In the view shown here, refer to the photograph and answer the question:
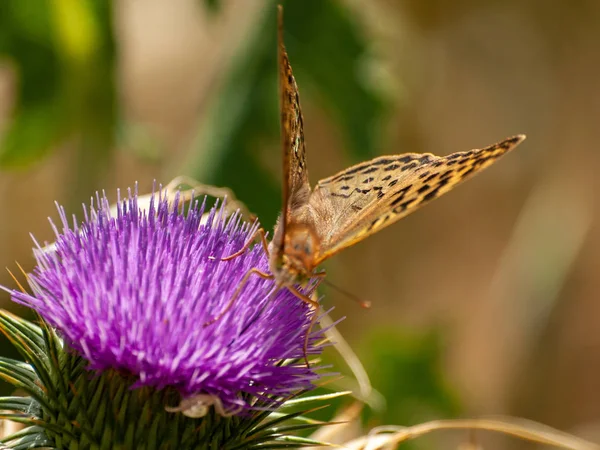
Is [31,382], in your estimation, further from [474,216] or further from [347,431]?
[474,216]

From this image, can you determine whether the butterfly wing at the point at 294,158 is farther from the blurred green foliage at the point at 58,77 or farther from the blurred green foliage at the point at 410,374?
the blurred green foliage at the point at 410,374

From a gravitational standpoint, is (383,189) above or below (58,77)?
below

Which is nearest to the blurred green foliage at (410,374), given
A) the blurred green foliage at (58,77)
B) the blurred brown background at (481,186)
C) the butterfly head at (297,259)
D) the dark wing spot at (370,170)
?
the blurred brown background at (481,186)

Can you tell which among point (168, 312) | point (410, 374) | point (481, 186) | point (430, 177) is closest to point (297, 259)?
point (168, 312)

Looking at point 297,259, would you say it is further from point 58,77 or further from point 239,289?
point 58,77

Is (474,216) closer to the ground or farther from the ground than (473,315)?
farther from the ground

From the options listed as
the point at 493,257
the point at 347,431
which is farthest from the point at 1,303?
the point at 493,257

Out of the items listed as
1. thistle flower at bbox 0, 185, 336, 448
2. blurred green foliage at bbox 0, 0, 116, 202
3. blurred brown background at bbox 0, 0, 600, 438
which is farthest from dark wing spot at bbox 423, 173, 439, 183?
blurred brown background at bbox 0, 0, 600, 438

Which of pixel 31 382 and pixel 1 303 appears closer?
pixel 31 382
